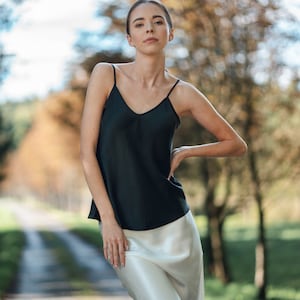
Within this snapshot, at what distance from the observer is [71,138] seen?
30.7m

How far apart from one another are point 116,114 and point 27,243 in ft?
71.1

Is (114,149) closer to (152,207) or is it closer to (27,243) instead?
(152,207)

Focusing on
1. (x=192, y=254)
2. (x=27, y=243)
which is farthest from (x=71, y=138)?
(x=192, y=254)

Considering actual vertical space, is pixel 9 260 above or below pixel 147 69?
below

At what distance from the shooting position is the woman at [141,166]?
2.85 metres

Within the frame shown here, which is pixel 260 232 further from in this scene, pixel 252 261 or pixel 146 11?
pixel 146 11

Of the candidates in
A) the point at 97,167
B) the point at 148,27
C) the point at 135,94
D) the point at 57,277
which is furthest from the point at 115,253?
the point at 57,277

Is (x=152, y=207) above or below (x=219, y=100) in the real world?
above

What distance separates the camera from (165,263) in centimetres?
289

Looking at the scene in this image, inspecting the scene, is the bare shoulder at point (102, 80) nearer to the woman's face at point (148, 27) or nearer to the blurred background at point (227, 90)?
the woman's face at point (148, 27)

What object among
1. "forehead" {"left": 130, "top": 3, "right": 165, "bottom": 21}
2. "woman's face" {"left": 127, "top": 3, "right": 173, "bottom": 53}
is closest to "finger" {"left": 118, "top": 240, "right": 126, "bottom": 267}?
"woman's face" {"left": 127, "top": 3, "right": 173, "bottom": 53}

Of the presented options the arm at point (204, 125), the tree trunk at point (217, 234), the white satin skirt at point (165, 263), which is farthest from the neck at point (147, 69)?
the tree trunk at point (217, 234)

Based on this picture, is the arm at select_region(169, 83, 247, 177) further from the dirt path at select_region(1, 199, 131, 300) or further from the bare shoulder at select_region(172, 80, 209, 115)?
the dirt path at select_region(1, 199, 131, 300)

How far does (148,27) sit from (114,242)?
74 centimetres
